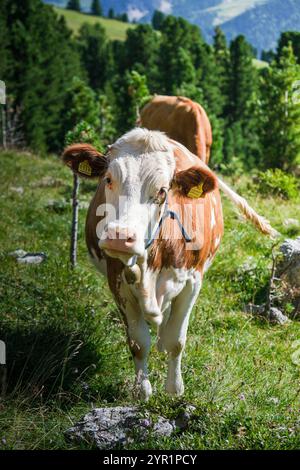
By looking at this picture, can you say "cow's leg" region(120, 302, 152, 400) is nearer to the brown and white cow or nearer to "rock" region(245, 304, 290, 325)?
the brown and white cow

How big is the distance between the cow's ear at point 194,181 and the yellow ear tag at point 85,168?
2.17 feet

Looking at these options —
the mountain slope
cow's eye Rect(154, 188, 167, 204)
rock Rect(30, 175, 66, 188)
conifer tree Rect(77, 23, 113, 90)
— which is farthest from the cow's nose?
conifer tree Rect(77, 23, 113, 90)

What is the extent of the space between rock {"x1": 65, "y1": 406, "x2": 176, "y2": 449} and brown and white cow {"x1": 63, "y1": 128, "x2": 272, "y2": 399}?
0.54m

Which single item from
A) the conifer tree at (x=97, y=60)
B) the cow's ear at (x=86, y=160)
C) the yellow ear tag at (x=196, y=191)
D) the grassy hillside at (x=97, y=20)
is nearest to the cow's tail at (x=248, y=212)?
the yellow ear tag at (x=196, y=191)

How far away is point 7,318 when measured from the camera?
5434 mm

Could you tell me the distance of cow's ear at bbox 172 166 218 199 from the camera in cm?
397

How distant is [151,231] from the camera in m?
3.78

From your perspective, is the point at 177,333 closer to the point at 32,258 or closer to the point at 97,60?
the point at 32,258

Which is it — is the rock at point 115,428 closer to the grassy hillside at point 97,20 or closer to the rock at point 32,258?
the rock at point 32,258

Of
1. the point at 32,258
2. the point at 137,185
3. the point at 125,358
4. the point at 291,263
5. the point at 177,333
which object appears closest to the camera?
the point at 137,185

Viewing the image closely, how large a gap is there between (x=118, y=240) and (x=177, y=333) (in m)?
1.53

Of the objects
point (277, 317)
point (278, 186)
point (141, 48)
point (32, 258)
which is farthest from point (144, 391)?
point (141, 48)
